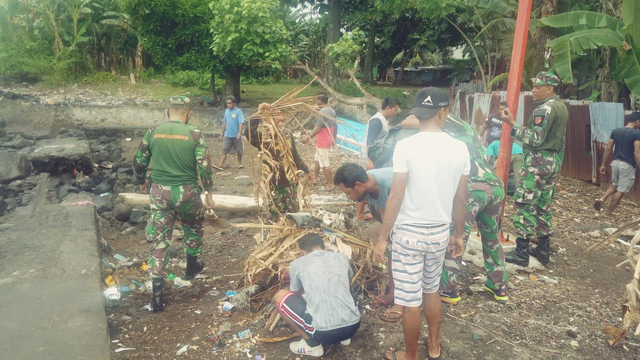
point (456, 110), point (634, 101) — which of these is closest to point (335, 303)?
point (634, 101)

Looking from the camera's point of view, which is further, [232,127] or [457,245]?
[232,127]

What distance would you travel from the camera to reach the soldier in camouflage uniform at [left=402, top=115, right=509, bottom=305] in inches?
157

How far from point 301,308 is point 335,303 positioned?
1.02 ft

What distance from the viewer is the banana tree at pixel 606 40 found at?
7277 mm

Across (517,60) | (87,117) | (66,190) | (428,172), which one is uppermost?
(517,60)

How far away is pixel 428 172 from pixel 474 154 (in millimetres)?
1485

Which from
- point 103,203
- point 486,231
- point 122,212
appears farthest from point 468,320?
point 103,203

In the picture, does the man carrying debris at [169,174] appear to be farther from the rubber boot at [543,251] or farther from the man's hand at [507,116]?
the rubber boot at [543,251]

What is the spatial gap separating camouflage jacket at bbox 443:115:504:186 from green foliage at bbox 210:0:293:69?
1086 centimetres

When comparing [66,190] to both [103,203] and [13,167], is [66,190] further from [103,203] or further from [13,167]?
[13,167]

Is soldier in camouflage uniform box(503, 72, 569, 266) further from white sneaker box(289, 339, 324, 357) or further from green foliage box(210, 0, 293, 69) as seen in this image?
green foliage box(210, 0, 293, 69)

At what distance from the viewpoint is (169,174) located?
4.45 m

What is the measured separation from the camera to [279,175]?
5.06m

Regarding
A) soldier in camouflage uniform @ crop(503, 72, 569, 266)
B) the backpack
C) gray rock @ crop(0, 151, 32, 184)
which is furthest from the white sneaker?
gray rock @ crop(0, 151, 32, 184)
